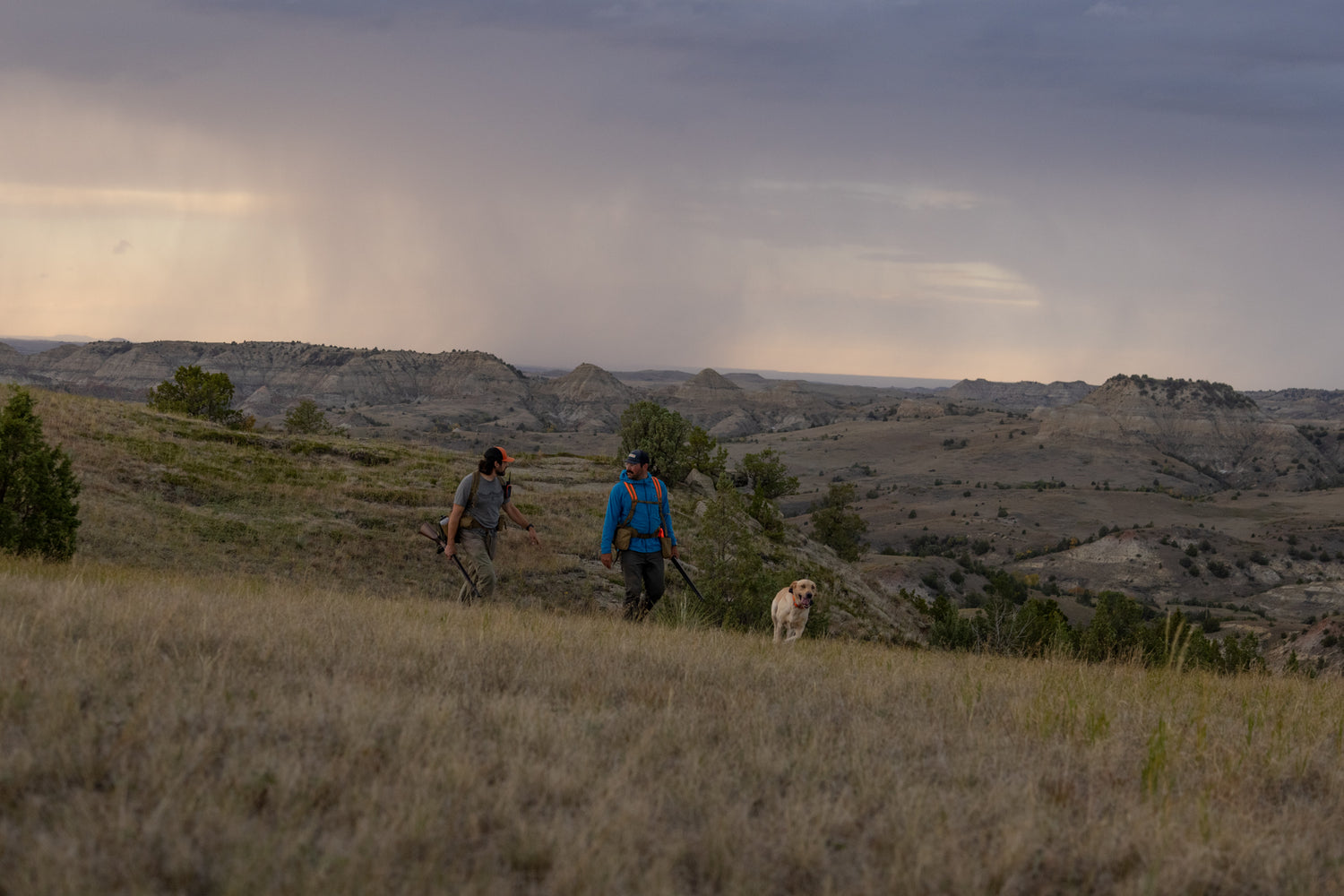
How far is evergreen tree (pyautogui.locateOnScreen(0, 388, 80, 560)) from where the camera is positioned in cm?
1145

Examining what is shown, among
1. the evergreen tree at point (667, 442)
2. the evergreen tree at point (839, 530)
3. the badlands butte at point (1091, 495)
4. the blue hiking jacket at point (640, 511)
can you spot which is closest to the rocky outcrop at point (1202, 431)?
the badlands butte at point (1091, 495)

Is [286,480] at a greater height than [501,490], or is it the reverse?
[501,490]

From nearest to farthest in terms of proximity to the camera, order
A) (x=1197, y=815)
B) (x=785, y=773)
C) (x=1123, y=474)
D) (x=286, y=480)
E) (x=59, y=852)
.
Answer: (x=59, y=852) → (x=1197, y=815) → (x=785, y=773) → (x=286, y=480) → (x=1123, y=474)

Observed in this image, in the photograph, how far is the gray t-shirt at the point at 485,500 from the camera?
1033 cm

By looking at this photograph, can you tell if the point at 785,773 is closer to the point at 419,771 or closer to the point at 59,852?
the point at 419,771

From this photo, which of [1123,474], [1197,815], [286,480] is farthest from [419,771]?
[1123,474]

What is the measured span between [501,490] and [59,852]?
26.4 ft

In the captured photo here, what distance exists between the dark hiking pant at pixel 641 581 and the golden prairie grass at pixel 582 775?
4267 mm

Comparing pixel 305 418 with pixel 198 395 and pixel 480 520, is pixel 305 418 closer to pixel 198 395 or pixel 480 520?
pixel 198 395

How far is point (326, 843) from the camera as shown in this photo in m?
2.97

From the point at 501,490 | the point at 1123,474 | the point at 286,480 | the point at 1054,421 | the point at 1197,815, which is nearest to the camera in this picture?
the point at 1197,815

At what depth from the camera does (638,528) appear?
415 inches

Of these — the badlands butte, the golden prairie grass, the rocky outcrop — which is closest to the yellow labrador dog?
the golden prairie grass

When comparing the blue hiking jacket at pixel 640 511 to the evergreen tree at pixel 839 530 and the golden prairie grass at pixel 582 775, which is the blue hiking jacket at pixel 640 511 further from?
the evergreen tree at pixel 839 530
